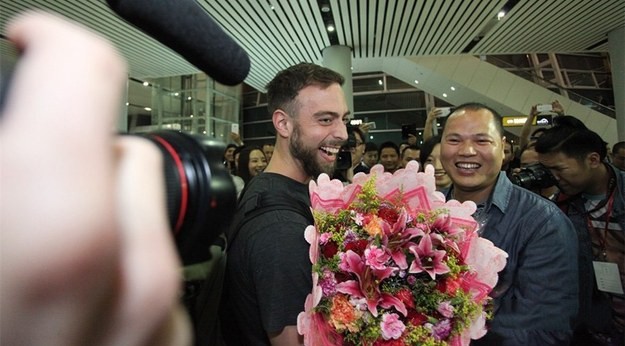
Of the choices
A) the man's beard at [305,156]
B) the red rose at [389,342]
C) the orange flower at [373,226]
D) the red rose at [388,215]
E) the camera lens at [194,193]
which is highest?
the man's beard at [305,156]

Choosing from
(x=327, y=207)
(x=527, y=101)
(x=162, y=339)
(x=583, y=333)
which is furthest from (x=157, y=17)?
(x=527, y=101)

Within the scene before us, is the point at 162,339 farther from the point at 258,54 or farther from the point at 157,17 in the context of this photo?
the point at 258,54

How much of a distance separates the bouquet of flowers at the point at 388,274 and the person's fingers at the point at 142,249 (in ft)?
2.38

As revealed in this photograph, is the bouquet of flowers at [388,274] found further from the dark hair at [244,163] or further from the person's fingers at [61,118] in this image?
the dark hair at [244,163]

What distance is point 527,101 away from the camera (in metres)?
10.9

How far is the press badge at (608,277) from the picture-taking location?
2.21m

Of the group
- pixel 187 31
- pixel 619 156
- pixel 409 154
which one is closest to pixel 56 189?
pixel 187 31

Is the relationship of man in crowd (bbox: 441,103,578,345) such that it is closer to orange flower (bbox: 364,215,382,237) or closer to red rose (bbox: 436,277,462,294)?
red rose (bbox: 436,277,462,294)

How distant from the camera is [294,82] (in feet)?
5.58

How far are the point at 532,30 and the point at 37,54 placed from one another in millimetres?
8215

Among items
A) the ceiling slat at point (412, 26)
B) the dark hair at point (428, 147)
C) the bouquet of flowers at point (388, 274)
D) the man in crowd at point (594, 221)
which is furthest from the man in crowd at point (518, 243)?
the ceiling slat at point (412, 26)

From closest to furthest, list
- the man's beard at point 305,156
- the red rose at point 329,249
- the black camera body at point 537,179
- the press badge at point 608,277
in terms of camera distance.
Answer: the red rose at point 329,249 → the man's beard at point 305,156 → the press badge at point 608,277 → the black camera body at point 537,179

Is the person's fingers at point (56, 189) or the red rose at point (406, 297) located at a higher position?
the person's fingers at point (56, 189)

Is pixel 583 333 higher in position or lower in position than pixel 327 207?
lower
